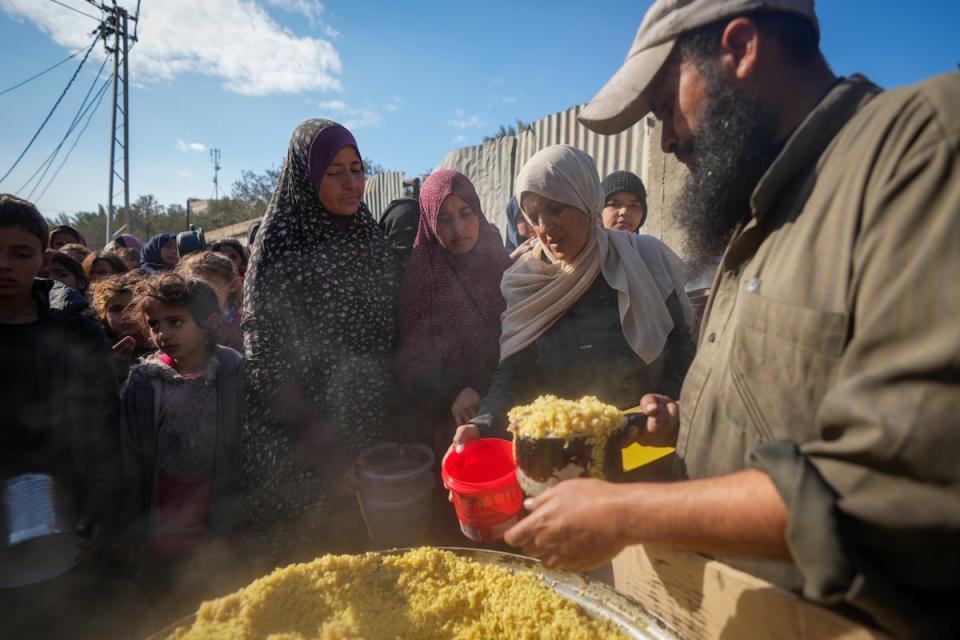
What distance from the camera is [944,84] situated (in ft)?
2.79

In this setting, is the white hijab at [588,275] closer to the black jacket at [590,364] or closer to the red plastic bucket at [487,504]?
the black jacket at [590,364]

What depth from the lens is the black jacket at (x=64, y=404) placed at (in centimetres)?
246

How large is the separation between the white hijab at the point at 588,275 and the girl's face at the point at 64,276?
4.47 metres

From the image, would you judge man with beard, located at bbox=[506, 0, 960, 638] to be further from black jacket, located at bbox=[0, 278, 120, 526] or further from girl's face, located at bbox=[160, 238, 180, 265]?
girl's face, located at bbox=[160, 238, 180, 265]

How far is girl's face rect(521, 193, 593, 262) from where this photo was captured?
2.59 m

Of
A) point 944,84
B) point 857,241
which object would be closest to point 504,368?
point 857,241

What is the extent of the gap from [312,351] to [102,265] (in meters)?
4.83

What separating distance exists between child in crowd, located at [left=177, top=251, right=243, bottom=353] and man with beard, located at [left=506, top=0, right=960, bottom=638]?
357cm

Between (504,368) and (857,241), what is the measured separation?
1915 millimetres

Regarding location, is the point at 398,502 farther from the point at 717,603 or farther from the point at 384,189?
the point at 384,189

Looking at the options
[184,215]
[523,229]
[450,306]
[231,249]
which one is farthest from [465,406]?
[184,215]

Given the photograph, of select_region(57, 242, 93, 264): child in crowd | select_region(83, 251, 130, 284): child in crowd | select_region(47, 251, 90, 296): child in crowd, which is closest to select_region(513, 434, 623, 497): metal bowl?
select_region(47, 251, 90, 296): child in crowd

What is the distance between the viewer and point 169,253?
6793 millimetres

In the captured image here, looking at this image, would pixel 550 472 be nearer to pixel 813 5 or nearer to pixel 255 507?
pixel 813 5
